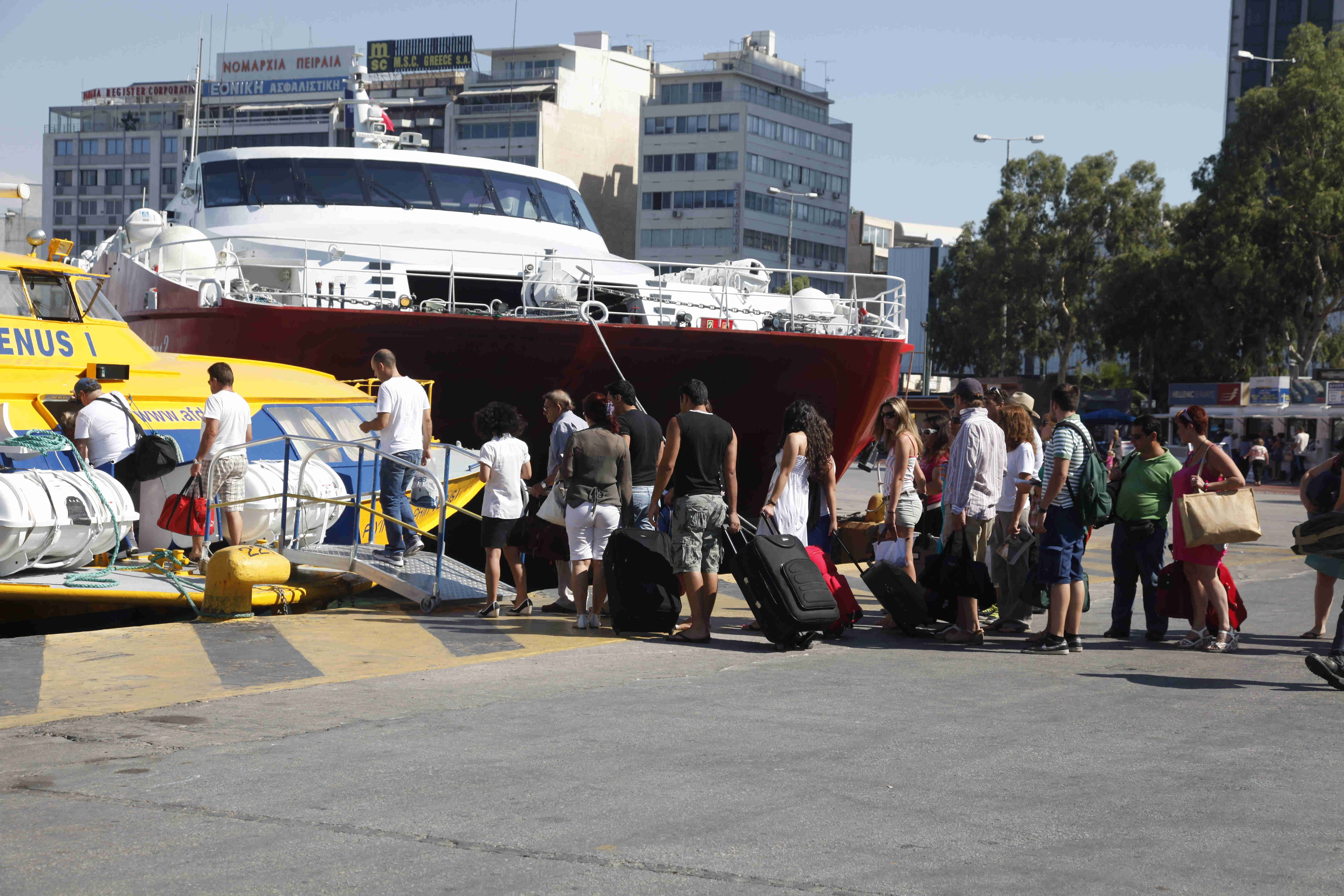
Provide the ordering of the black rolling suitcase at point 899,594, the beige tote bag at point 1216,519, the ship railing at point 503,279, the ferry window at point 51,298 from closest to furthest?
1. the beige tote bag at point 1216,519
2. the black rolling suitcase at point 899,594
3. the ferry window at point 51,298
4. the ship railing at point 503,279

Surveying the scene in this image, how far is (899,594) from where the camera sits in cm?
911

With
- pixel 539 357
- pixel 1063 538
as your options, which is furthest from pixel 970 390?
pixel 539 357

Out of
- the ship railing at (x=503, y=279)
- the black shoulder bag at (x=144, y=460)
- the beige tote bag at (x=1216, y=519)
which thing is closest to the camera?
the beige tote bag at (x=1216, y=519)

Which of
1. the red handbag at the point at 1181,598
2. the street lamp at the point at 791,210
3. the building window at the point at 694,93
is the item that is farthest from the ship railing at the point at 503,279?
the building window at the point at 694,93

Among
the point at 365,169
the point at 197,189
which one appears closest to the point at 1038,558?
the point at 365,169

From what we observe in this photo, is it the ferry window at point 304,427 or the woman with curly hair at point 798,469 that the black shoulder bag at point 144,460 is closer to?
the ferry window at point 304,427

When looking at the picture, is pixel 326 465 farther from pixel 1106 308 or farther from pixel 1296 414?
pixel 1106 308

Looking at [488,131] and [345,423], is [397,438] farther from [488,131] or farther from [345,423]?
[488,131]

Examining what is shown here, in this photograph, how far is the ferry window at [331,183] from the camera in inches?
746

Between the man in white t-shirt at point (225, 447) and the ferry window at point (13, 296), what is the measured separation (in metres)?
1.53

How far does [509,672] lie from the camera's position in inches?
298

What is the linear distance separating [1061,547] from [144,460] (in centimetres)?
643

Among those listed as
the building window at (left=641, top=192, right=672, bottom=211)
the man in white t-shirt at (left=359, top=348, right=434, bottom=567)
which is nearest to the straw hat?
the man in white t-shirt at (left=359, top=348, right=434, bottom=567)

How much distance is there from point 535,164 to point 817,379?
81599 mm
